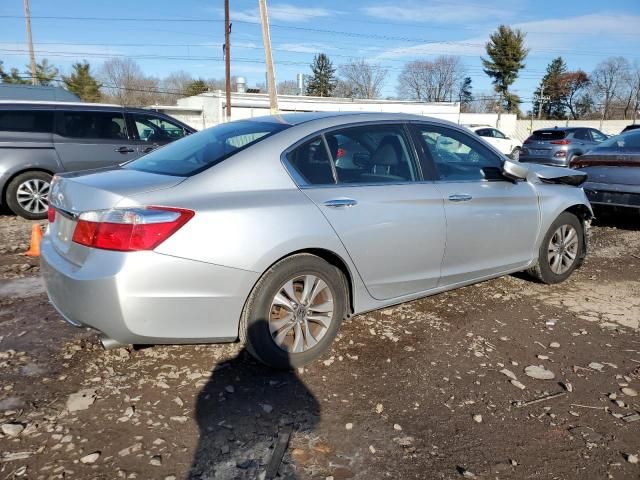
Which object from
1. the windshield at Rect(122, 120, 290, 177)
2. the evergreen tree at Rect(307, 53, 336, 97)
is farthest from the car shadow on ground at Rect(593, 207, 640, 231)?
the evergreen tree at Rect(307, 53, 336, 97)

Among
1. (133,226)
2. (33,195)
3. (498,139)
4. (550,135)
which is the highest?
(550,135)

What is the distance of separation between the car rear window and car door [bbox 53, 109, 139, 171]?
13.7 meters

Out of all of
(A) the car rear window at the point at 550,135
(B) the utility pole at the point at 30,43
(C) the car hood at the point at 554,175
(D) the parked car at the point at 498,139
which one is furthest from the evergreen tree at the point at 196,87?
(C) the car hood at the point at 554,175

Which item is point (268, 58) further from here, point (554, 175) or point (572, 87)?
point (572, 87)

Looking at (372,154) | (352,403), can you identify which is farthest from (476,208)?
(352,403)

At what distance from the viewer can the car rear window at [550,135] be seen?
16.5m

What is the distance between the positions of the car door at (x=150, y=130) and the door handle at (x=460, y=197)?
19.7ft

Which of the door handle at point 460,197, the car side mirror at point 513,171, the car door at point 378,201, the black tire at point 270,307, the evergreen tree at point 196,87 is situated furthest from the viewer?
the evergreen tree at point 196,87

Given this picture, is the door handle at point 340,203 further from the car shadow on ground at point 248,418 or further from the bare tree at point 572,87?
the bare tree at point 572,87

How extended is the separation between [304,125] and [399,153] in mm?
791

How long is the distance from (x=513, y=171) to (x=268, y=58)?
632 inches

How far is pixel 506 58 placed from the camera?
62.3 meters

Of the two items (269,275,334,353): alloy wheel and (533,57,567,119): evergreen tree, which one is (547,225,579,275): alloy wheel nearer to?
(269,275,334,353): alloy wheel

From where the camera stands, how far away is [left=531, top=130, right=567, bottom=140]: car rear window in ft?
54.2
